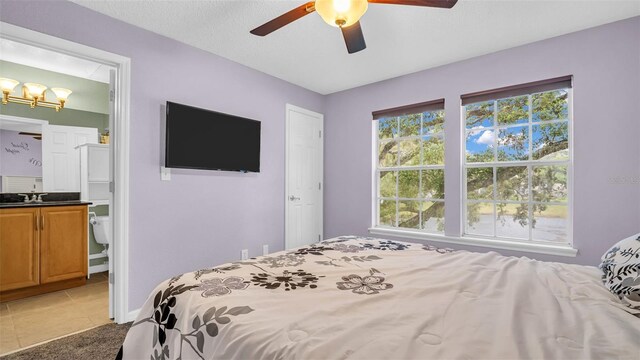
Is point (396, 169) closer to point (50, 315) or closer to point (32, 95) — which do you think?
point (50, 315)

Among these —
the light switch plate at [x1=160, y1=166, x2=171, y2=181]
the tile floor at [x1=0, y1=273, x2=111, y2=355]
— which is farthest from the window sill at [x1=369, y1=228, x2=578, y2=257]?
the tile floor at [x1=0, y1=273, x2=111, y2=355]

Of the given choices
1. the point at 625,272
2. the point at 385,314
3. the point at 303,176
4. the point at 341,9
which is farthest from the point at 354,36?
the point at 303,176

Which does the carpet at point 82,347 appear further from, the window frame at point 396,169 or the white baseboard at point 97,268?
the window frame at point 396,169

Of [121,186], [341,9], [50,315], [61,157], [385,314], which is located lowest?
[50,315]

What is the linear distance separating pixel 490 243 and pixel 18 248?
4662 millimetres

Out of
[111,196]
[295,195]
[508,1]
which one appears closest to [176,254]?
[111,196]

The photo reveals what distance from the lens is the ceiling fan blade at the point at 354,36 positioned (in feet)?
6.16

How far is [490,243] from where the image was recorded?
2.88 meters

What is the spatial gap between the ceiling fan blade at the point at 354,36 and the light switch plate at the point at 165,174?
191 cm

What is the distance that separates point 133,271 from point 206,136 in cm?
135

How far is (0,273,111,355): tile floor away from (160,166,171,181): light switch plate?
1.25 meters

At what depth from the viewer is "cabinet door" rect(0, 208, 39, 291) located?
281 centimetres

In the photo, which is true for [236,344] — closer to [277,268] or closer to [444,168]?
[277,268]

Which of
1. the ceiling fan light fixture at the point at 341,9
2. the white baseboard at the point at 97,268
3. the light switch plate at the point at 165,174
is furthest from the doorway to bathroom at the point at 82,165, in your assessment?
the ceiling fan light fixture at the point at 341,9
